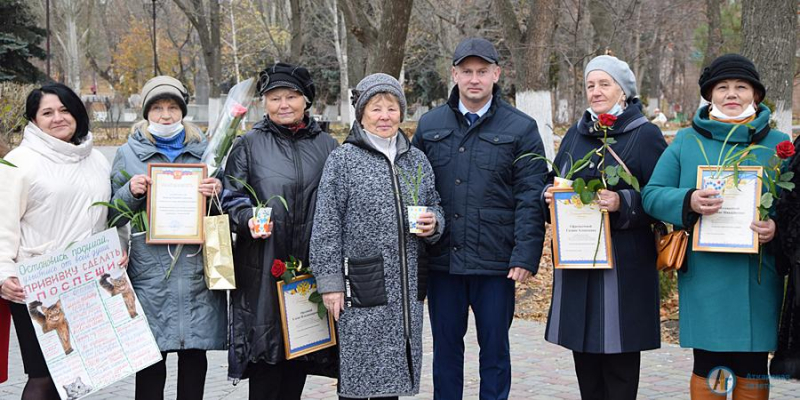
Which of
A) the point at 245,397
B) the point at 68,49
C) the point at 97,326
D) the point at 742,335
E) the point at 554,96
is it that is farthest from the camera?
the point at 68,49

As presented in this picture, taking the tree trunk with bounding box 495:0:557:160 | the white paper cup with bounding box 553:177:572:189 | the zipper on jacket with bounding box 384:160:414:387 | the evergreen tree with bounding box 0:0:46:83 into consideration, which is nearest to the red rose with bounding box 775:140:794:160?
the white paper cup with bounding box 553:177:572:189

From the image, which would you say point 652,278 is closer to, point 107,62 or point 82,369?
point 82,369

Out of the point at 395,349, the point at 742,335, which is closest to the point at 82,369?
the point at 395,349

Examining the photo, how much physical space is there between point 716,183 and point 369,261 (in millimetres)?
1723

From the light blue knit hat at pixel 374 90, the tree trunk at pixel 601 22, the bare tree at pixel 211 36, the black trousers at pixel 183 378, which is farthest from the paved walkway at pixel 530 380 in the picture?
the bare tree at pixel 211 36

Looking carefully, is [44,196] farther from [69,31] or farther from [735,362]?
[69,31]

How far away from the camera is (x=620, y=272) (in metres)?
4.49

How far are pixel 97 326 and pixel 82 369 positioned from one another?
0.73 ft

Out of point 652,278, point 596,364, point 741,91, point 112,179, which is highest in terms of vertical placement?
point 741,91

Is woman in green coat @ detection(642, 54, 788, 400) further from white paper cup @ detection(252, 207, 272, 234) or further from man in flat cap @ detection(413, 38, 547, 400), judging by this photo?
white paper cup @ detection(252, 207, 272, 234)

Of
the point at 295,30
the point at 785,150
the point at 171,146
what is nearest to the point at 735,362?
the point at 785,150

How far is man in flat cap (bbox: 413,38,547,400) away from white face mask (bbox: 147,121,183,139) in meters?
1.34

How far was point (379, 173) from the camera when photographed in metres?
4.55

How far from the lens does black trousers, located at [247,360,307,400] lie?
4.81m
